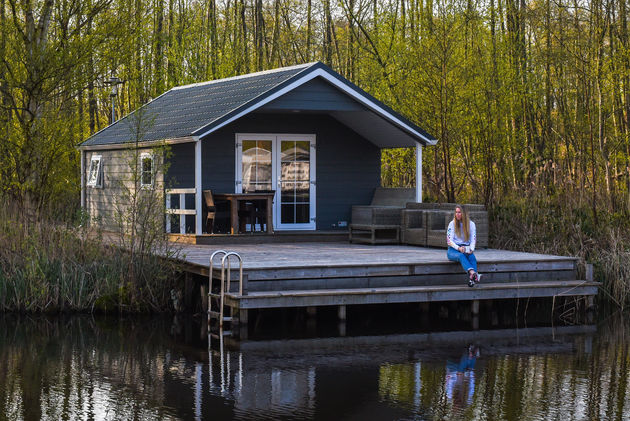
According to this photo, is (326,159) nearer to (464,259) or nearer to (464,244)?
(464,244)

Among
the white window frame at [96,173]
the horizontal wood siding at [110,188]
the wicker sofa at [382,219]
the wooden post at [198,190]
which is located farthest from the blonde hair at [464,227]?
the white window frame at [96,173]

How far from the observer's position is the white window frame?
22.7 metres

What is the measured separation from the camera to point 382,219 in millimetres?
19109

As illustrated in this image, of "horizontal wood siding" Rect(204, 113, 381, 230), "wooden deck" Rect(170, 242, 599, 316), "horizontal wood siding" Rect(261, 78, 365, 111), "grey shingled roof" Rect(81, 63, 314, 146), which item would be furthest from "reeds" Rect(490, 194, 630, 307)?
"grey shingled roof" Rect(81, 63, 314, 146)

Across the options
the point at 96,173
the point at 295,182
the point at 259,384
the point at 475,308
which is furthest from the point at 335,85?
the point at 259,384

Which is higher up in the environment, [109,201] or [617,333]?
[109,201]

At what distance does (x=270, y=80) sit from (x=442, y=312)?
645cm

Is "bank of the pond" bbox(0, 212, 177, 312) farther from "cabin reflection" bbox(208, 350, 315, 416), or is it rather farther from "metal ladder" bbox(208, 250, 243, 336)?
"cabin reflection" bbox(208, 350, 315, 416)

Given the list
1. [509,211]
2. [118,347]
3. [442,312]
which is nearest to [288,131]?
[509,211]

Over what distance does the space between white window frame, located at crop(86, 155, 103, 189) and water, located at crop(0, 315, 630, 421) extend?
8753mm

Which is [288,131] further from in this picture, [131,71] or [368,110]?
[131,71]

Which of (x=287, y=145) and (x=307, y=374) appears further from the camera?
(x=287, y=145)

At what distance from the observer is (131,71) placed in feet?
104

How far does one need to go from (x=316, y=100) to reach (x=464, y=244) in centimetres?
527
